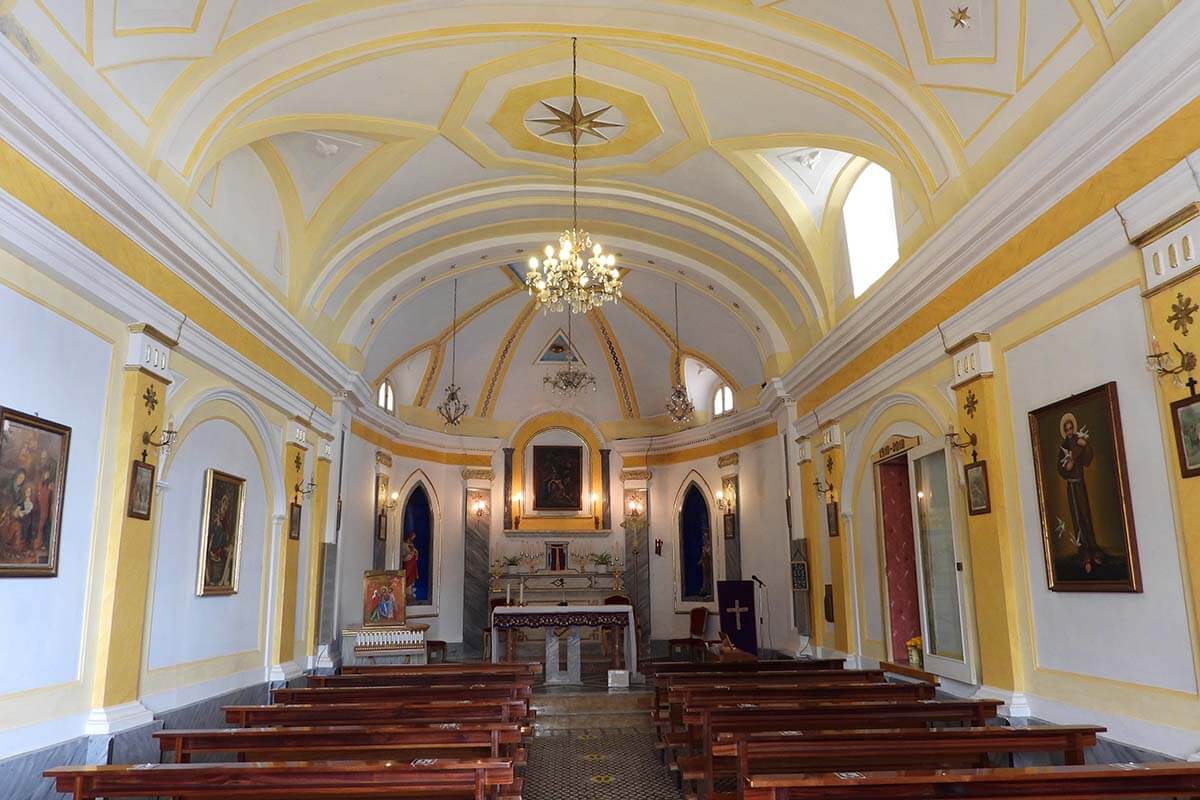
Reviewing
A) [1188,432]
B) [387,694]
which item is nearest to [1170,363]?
[1188,432]

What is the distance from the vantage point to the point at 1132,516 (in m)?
5.29

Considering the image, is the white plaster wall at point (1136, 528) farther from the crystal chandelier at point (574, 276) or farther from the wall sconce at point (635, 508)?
the wall sconce at point (635, 508)

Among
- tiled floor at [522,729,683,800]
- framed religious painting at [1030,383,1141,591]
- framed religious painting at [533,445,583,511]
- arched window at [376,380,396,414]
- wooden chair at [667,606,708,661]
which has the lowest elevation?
tiled floor at [522,729,683,800]

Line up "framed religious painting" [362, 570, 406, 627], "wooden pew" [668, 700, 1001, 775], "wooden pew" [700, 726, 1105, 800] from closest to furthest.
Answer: "wooden pew" [700, 726, 1105, 800] → "wooden pew" [668, 700, 1001, 775] → "framed religious painting" [362, 570, 406, 627]

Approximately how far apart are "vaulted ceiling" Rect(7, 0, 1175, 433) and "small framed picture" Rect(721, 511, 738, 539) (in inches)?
147

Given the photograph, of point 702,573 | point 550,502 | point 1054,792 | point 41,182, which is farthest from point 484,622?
point 1054,792

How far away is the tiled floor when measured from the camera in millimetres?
7246

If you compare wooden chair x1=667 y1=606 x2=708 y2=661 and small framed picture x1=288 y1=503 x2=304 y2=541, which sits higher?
small framed picture x1=288 y1=503 x2=304 y2=541

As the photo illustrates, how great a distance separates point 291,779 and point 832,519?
8.14m

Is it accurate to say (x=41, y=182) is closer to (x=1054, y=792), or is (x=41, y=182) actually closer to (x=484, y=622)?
(x=1054, y=792)

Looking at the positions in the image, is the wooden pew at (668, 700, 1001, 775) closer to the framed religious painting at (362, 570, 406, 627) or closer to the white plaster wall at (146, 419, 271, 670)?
the white plaster wall at (146, 419, 271, 670)

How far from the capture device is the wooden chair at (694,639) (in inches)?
597

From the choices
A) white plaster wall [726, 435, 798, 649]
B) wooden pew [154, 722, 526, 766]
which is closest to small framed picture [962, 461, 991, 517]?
wooden pew [154, 722, 526, 766]

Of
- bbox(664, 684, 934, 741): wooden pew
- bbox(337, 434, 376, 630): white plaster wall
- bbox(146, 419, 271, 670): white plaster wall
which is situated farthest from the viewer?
bbox(337, 434, 376, 630): white plaster wall
